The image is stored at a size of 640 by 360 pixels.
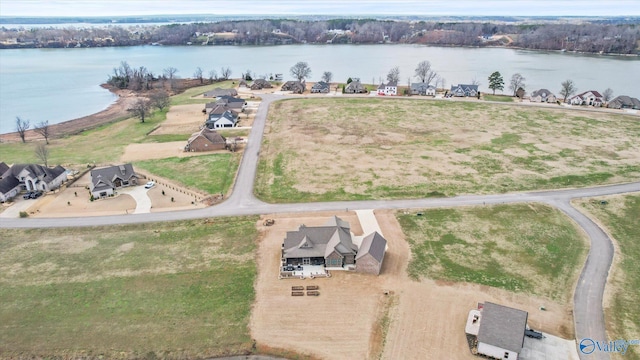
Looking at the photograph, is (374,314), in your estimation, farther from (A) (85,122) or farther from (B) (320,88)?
(B) (320,88)

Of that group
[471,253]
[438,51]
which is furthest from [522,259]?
[438,51]

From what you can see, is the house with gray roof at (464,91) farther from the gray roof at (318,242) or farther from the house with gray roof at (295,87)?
the gray roof at (318,242)

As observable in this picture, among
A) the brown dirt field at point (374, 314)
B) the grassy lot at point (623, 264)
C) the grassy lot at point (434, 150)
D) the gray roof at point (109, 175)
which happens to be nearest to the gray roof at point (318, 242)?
the brown dirt field at point (374, 314)

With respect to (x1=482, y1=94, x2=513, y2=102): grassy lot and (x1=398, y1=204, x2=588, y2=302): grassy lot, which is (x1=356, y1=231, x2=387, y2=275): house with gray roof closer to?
(x1=398, y1=204, x2=588, y2=302): grassy lot

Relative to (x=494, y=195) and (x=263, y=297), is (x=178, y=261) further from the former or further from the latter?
(x=494, y=195)

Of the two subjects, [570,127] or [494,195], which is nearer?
[494,195]

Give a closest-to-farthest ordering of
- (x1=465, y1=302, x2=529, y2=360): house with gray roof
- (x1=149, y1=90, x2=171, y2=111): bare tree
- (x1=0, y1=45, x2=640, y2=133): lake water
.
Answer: (x1=465, y1=302, x2=529, y2=360): house with gray roof
(x1=149, y1=90, x2=171, y2=111): bare tree
(x1=0, y1=45, x2=640, y2=133): lake water

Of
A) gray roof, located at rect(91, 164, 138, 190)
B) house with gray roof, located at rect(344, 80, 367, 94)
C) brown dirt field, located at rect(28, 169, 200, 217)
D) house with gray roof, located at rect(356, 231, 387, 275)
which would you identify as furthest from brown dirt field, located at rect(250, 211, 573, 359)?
house with gray roof, located at rect(344, 80, 367, 94)
